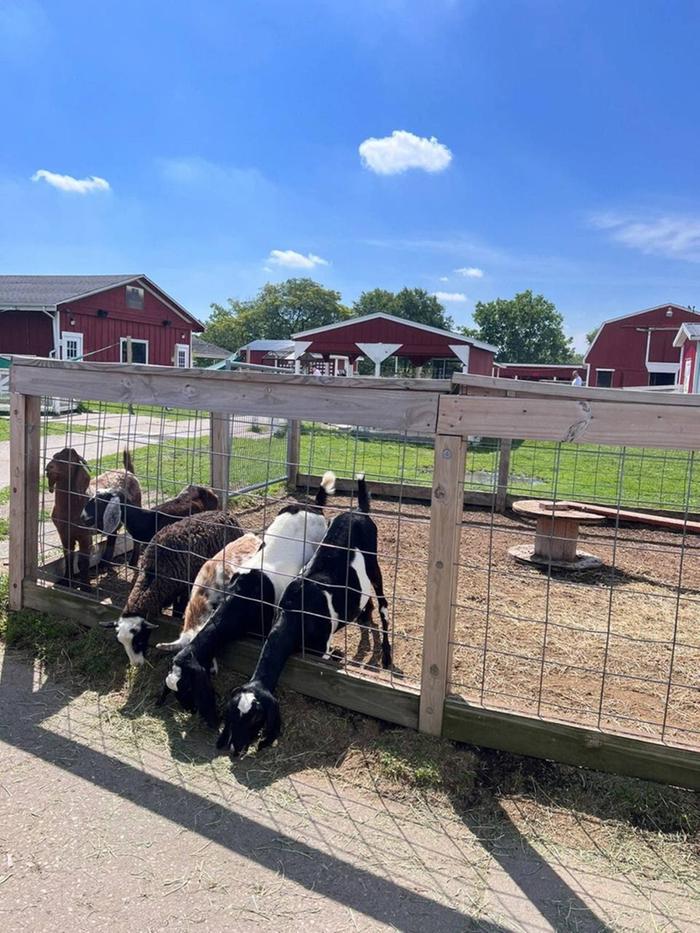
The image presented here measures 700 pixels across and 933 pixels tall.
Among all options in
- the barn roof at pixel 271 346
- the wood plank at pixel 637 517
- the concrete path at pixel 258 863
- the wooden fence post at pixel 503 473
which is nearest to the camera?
the concrete path at pixel 258 863

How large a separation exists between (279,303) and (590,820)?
95.1 metres

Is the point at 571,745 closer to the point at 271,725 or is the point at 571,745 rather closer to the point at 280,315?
the point at 271,725

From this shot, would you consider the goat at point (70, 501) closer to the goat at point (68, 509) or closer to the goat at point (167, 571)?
the goat at point (68, 509)

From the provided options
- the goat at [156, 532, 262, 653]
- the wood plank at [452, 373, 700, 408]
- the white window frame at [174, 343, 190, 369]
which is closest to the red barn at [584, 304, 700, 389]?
the white window frame at [174, 343, 190, 369]

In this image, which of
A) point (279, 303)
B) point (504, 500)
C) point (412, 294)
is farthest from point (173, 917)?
point (412, 294)

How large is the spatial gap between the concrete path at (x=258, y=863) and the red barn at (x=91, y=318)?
21778mm

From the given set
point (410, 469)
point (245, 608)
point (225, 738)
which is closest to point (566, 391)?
point (245, 608)

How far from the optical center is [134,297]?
30.5 meters

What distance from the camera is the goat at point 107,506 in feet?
17.0

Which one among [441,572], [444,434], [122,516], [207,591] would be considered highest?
[444,434]

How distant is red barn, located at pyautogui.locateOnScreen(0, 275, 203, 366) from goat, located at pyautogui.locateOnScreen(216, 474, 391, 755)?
20589 mm

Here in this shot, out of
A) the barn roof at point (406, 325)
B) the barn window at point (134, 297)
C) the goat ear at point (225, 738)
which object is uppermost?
the barn window at point (134, 297)

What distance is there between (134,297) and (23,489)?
2793cm

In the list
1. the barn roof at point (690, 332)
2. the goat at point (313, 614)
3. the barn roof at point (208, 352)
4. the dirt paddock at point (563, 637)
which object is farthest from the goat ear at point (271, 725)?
the barn roof at point (208, 352)
